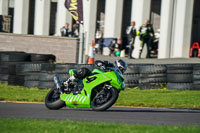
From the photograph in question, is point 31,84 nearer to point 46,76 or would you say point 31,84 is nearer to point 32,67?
point 32,67

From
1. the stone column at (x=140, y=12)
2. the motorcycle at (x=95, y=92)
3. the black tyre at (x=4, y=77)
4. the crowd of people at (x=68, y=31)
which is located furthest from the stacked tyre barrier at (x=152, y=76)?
the stone column at (x=140, y=12)

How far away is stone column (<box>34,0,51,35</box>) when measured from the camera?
32188 mm

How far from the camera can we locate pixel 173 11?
75.6ft

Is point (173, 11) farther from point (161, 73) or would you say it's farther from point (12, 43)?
point (161, 73)

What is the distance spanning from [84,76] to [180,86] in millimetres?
4829

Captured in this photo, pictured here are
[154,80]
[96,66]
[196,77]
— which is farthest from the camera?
[154,80]

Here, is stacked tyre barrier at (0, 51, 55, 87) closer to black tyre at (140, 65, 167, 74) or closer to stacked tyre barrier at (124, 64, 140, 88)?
stacked tyre barrier at (124, 64, 140, 88)

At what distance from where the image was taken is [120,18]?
26812 millimetres

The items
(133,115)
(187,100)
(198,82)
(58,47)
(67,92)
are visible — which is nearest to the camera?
(133,115)

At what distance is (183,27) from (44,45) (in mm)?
6454

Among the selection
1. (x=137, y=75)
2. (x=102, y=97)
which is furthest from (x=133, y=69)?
(x=102, y=97)

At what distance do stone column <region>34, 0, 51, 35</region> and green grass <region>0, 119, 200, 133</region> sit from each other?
24902mm

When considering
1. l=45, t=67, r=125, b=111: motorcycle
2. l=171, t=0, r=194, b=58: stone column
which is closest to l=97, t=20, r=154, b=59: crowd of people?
l=171, t=0, r=194, b=58: stone column

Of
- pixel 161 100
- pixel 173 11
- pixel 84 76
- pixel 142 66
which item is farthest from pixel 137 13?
pixel 84 76
